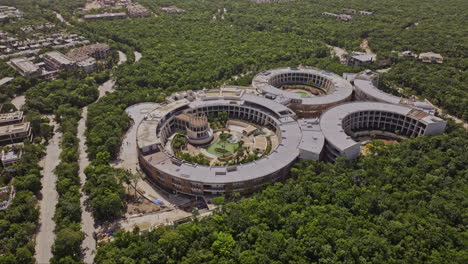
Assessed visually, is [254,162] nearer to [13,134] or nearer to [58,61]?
[13,134]

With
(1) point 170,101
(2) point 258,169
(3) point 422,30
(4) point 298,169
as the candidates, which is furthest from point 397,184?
(3) point 422,30

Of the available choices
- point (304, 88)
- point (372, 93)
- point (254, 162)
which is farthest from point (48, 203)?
point (372, 93)

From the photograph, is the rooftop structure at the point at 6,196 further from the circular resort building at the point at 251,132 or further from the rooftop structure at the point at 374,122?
the rooftop structure at the point at 374,122

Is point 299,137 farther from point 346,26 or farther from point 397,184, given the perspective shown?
point 346,26

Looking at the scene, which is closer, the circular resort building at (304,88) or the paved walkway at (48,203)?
the paved walkway at (48,203)

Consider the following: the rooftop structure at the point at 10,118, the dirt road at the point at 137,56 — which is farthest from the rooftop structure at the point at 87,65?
the rooftop structure at the point at 10,118

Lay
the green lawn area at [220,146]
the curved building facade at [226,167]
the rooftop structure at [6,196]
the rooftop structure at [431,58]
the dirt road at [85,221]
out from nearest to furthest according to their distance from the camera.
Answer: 1. the dirt road at [85,221]
2. the rooftop structure at [6,196]
3. the curved building facade at [226,167]
4. the green lawn area at [220,146]
5. the rooftop structure at [431,58]

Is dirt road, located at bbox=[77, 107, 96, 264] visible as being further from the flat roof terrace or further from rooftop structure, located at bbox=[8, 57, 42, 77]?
the flat roof terrace
